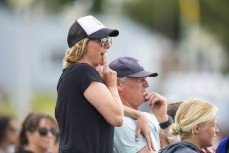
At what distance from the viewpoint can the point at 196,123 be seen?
7797mm

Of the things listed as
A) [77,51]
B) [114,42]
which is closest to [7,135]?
[77,51]

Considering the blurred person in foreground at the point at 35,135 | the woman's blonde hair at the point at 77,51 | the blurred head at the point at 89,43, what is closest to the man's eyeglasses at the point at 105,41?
the blurred head at the point at 89,43

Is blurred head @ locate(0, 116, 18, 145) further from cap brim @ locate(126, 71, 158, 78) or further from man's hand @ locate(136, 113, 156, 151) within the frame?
man's hand @ locate(136, 113, 156, 151)

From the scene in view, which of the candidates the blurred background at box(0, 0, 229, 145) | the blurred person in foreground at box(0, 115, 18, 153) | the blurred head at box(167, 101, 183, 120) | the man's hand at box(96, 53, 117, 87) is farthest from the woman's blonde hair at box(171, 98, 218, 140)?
the blurred background at box(0, 0, 229, 145)

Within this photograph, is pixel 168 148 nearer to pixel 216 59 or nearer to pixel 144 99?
pixel 144 99

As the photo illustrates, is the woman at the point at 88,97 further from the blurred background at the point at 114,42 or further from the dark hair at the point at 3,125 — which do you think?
the blurred background at the point at 114,42

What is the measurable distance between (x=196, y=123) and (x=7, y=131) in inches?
207

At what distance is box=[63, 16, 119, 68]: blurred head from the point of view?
770 cm

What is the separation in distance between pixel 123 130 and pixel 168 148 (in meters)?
0.58

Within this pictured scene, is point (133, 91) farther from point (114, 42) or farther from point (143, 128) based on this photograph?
point (114, 42)

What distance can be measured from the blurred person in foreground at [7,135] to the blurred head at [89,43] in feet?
16.3

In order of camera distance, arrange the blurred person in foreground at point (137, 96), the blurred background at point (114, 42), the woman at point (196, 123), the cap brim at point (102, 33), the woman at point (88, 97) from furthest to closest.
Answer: the blurred background at point (114, 42) → the blurred person in foreground at point (137, 96) → the woman at point (196, 123) → the cap brim at point (102, 33) → the woman at point (88, 97)

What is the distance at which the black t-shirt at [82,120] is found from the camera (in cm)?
751

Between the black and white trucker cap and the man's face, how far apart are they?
64cm
